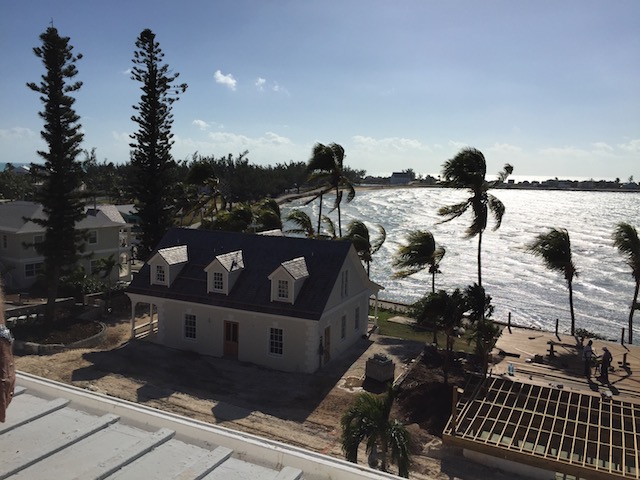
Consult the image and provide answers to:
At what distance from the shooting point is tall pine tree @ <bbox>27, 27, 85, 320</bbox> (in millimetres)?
26406

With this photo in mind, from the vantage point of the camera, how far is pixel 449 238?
92.8 m

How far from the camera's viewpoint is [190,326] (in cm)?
2320

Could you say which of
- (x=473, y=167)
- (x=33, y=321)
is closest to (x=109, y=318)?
(x=33, y=321)

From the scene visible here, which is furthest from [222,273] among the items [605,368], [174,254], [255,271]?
[605,368]

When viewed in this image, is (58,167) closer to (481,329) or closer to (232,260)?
(232,260)

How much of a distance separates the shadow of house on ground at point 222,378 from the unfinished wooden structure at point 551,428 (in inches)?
210

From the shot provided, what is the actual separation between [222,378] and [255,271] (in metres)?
4.82

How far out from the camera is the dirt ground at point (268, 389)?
15.3 m

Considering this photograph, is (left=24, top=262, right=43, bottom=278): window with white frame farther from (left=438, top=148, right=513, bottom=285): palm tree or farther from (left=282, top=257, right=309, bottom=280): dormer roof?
(left=438, top=148, right=513, bottom=285): palm tree

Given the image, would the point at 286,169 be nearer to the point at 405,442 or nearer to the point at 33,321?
the point at 33,321

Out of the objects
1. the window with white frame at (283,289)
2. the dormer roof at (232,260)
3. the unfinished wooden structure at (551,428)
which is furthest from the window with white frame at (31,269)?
the unfinished wooden structure at (551,428)

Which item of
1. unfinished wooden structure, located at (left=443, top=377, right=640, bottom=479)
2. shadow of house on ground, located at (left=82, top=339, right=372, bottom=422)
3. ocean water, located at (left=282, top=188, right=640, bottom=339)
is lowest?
ocean water, located at (left=282, top=188, right=640, bottom=339)

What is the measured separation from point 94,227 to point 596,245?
75102 mm

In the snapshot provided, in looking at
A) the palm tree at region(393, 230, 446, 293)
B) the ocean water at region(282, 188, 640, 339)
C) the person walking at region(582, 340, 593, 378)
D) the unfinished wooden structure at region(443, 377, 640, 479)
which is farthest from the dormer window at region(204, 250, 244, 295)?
the ocean water at region(282, 188, 640, 339)
